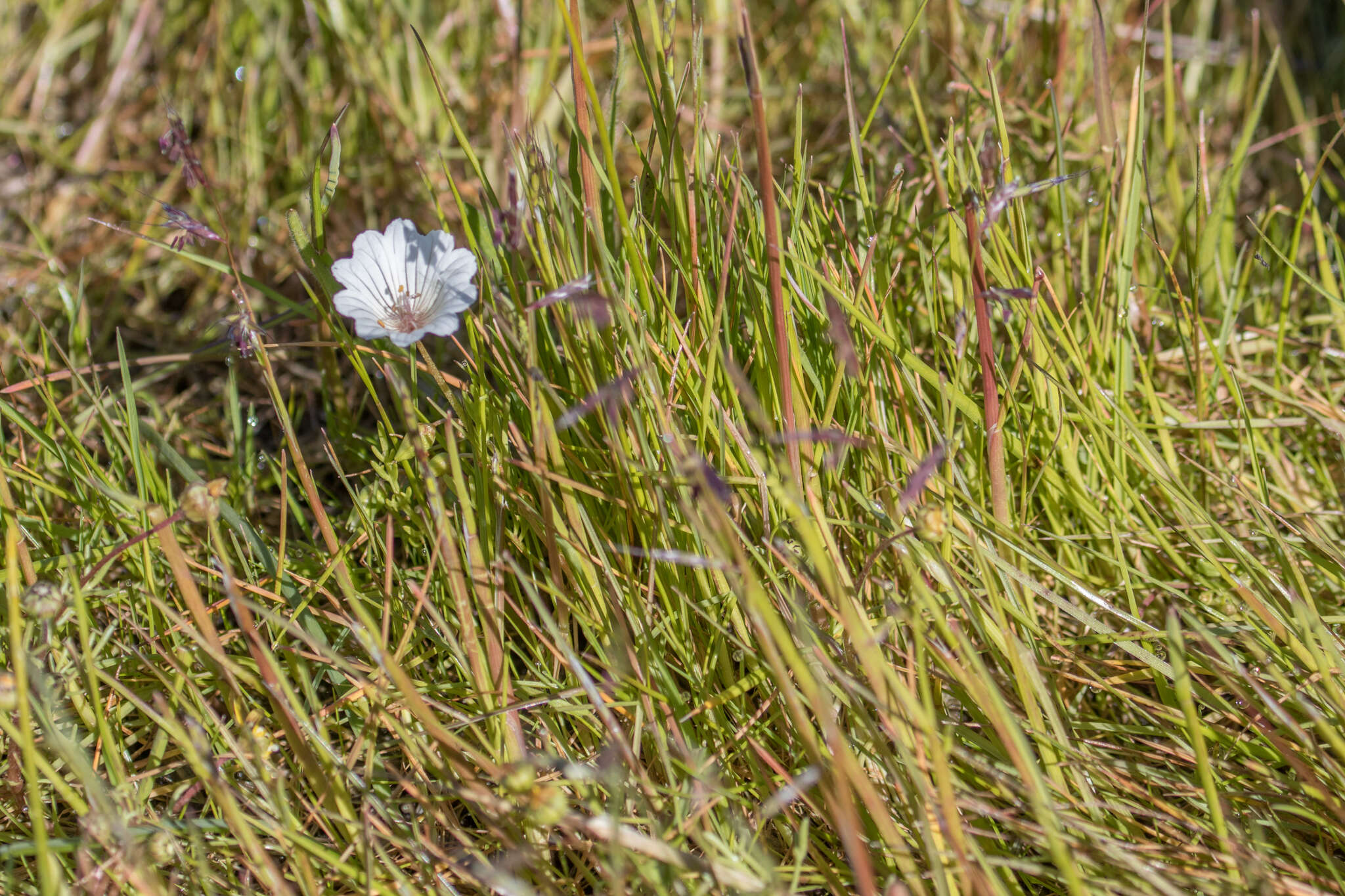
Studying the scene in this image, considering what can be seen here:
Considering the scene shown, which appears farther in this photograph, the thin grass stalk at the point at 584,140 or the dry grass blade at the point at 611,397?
the thin grass stalk at the point at 584,140

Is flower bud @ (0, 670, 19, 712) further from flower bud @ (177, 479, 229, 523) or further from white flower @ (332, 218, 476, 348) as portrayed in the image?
white flower @ (332, 218, 476, 348)

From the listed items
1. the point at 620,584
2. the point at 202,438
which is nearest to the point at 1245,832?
the point at 620,584

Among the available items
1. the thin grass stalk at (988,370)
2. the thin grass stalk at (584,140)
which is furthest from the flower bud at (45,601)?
the thin grass stalk at (988,370)

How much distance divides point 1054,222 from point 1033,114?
0.59 feet

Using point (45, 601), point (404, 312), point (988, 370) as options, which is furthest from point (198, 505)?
point (988, 370)

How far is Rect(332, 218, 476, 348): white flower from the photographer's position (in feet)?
3.01

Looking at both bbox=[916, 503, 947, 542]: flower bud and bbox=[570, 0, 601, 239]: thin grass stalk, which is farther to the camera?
bbox=[570, 0, 601, 239]: thin grass stalk

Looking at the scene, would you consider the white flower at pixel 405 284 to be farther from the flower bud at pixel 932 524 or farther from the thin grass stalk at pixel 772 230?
the flower bud at pixel 932 524

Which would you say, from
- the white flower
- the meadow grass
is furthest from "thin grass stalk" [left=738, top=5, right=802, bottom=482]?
the white flower

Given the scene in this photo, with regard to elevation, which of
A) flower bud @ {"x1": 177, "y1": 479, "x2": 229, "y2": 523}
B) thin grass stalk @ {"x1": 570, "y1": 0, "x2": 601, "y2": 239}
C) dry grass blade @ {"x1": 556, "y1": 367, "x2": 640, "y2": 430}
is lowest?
flower bud @ {"x1": 177, "y1": 479, "x2": 229, "y2": 523}

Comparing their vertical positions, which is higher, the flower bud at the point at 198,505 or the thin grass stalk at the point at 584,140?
the thin grass stalk at the point at 584,140

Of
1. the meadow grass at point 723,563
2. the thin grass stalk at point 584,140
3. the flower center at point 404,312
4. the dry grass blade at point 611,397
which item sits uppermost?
the thin grass stalk at point 584,140

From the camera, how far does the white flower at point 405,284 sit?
0.92 metres

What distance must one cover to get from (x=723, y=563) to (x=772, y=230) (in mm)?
334
